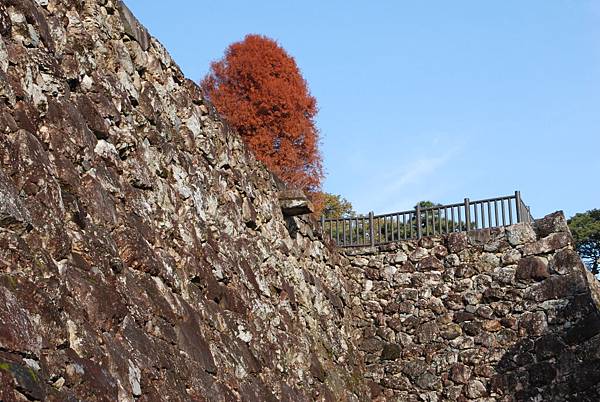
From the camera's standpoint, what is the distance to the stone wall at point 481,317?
14.6m

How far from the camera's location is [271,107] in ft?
75.0

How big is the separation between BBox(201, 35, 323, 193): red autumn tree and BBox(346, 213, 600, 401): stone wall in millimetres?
5937

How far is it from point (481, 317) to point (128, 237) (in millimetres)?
9228

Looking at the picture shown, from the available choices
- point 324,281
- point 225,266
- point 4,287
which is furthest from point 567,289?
point 4,287

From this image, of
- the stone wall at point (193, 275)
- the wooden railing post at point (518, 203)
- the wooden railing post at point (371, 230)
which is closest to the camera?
the stone wall at point (193, 275)

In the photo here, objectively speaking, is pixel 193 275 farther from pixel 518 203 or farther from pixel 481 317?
pixel 518 203

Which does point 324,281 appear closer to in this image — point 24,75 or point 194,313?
point 194,313

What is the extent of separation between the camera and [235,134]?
12250mm

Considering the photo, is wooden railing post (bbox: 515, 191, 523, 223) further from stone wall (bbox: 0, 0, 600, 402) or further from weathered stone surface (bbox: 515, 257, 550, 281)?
weathered stone surface (bbox: 515, 257, 550, 281)

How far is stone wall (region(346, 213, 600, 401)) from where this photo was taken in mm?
14641

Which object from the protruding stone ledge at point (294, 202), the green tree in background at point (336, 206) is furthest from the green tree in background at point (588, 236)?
the protruding stone ledge at point (294, 202)

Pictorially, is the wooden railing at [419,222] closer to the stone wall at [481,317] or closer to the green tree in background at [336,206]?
the stone wall at [481,317]

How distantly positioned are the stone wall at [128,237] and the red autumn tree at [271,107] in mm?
9072

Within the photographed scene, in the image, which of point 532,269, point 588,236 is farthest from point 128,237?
point 588,236
